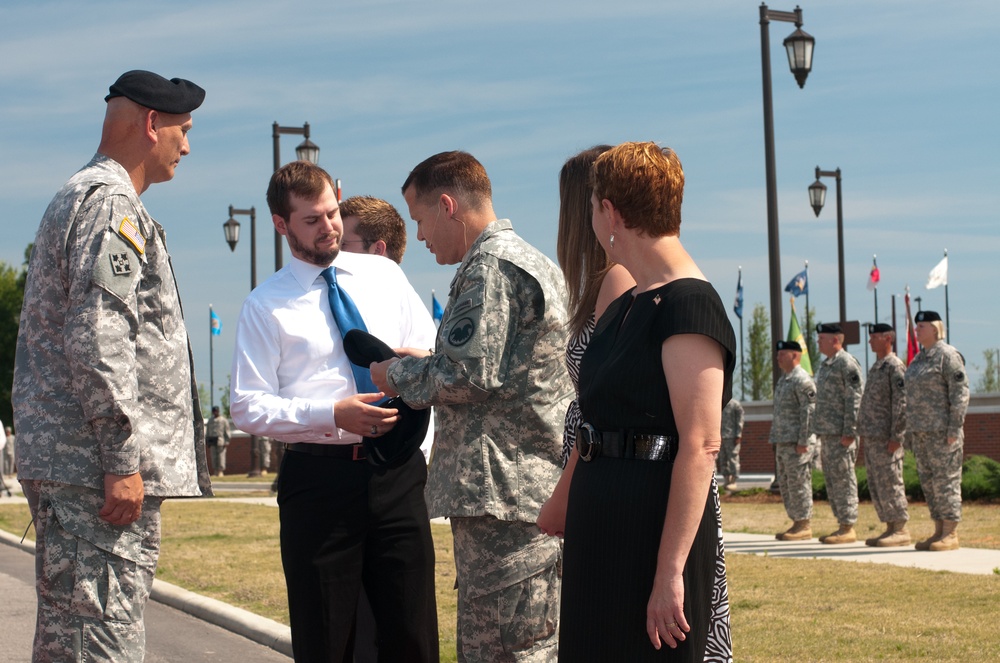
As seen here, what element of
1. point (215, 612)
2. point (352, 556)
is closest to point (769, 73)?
point (215, 612)

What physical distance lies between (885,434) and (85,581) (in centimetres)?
1149

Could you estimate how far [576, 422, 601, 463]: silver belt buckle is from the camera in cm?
365

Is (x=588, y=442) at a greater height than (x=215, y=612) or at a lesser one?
greater

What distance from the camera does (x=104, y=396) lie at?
3.89m

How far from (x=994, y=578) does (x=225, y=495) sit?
2030 cm

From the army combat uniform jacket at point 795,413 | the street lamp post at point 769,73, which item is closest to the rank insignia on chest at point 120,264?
Result: the army combat uniform jacket at point 795,413

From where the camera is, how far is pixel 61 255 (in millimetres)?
4055

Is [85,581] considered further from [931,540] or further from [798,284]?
[798,284]

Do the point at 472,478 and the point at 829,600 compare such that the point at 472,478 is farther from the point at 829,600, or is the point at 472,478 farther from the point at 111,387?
the point at 829,600

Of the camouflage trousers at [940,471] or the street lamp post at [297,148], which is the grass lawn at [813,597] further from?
the street lamp post at [297,148]

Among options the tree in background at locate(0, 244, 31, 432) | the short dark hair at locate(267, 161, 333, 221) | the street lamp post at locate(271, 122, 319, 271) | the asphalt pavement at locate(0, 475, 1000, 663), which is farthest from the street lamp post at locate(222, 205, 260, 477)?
the tree in background at locate(0, 244, 31, 432)

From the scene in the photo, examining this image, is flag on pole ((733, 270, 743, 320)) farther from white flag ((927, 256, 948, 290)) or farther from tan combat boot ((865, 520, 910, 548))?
tan combat boot ((865, 520, 910, 548))

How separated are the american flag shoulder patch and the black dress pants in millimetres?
1045

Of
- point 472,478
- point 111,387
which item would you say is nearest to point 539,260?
point 472,478
